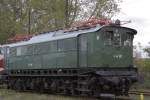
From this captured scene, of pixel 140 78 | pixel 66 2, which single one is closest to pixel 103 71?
pixel 140 78

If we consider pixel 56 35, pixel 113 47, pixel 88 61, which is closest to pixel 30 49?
pixel 56 35

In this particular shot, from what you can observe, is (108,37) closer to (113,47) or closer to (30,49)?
(113,47)

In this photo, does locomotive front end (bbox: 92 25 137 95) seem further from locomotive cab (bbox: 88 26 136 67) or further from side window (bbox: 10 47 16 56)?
side window (bbox: 10 47 16 56)

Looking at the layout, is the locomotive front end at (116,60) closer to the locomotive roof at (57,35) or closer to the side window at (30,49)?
the locomotive roof at (57,35)

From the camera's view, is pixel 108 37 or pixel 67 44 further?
pixel 67 44

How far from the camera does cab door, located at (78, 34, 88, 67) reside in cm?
2228

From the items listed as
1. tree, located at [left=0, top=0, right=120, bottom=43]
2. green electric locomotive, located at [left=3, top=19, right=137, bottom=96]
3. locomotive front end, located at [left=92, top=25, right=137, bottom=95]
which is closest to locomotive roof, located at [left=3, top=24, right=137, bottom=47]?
green electric locomotive, located at [left=3, top=19, right=137, bottom=96]

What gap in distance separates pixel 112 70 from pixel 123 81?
0.78 metres

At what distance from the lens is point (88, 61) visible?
22.1 metres

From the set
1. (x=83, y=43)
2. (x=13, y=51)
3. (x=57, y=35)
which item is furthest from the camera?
(x=13, y=51)

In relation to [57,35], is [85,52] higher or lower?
lower

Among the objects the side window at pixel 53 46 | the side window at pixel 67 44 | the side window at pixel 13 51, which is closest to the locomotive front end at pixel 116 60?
the side window at pixel 67 44

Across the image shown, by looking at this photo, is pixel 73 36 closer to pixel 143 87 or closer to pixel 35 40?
pixel 35 40

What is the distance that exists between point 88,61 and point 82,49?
0.77m
